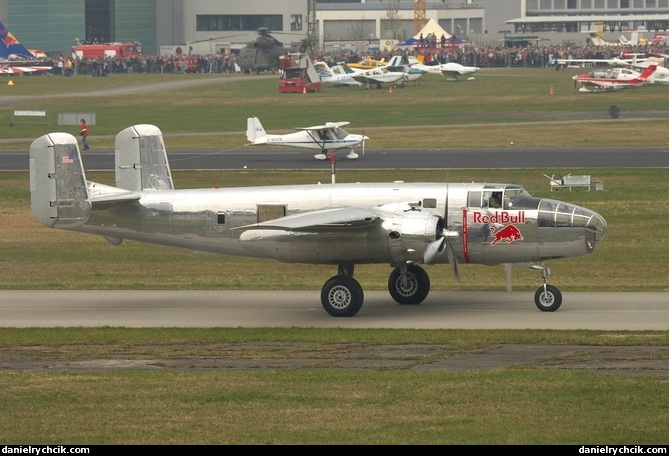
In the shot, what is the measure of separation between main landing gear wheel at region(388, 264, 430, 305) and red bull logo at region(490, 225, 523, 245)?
248 cm

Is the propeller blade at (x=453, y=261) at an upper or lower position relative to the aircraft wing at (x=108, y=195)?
lower

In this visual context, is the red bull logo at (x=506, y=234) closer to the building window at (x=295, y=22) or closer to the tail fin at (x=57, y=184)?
the tail fin at (x=57, y=184)

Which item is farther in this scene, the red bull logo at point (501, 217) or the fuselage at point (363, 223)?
the red bull logo at point (501, 217)

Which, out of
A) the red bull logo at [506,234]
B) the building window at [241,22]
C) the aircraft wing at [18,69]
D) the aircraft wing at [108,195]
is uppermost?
the building window at [241,22]

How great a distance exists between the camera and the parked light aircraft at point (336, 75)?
119312 millimetres

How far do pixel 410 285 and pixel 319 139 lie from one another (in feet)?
114

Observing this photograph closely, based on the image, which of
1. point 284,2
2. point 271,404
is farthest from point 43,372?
point 284,2

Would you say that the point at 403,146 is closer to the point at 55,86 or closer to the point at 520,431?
the point at 520,431

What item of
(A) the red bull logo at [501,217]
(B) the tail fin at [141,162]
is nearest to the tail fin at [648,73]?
(B) the tail fin at [141,162]

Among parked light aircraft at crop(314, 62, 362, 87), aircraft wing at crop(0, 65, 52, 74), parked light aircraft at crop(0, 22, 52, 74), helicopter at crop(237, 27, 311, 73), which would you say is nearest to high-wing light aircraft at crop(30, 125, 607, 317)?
parked light aircraft at crop(314, 62, 362, 87)

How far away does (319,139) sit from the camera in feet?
206

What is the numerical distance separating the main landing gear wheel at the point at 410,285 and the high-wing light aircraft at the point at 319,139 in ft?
111

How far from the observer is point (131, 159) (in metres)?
30.3

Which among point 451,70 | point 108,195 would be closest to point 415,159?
point 108,195
